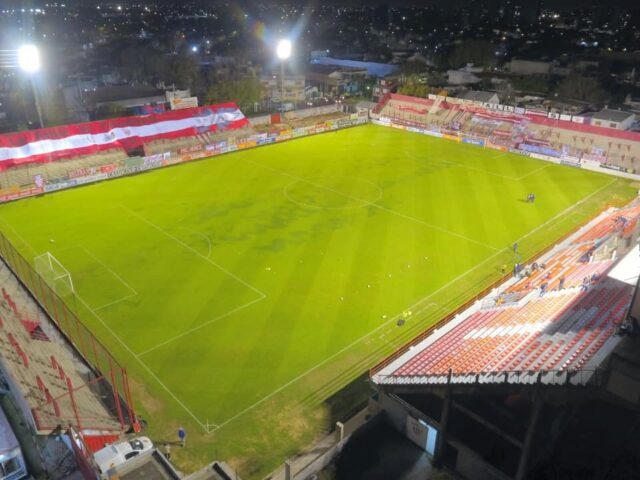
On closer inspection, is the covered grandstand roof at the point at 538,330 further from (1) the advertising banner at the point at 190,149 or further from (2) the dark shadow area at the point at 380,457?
(1) the advertising banner at the point at 190,149

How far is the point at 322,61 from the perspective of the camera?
4345 inches

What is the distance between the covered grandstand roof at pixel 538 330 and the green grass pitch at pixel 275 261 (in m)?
2.51

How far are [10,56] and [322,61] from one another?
257 feet

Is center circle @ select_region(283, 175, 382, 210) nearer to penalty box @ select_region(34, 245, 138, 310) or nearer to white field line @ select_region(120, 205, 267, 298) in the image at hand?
white field line @ select_region(120, 205, 267, 298)

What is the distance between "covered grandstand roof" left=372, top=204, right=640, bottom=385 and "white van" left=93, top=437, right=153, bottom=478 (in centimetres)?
816

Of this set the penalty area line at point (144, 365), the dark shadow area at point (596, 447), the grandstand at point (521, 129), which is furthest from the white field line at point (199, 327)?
the grandstand at point (521, 129)

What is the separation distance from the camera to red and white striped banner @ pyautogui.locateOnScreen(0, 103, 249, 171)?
44281mm

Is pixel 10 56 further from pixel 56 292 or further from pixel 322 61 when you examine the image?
pixel 322 61

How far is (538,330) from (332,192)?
24211 millimetres

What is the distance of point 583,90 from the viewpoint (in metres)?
71.9

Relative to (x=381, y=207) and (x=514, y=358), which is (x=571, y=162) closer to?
(x=381, y=207)

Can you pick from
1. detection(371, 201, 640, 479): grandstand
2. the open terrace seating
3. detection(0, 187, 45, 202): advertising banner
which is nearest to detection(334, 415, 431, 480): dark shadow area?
detection(371, 201, 640, 479): grandstand

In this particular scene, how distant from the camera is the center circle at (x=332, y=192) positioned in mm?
39719

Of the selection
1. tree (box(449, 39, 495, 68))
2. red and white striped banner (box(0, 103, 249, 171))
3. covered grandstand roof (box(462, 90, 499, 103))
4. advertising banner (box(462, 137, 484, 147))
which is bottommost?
advertising banner (box(462, 137, 484, 147))
